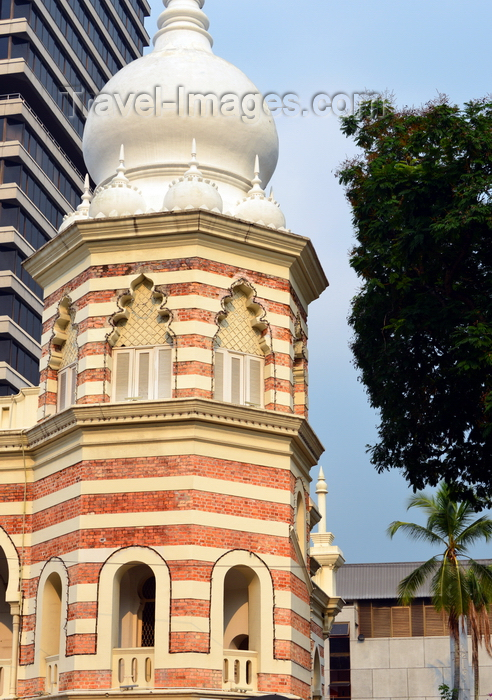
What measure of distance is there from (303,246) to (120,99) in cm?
549

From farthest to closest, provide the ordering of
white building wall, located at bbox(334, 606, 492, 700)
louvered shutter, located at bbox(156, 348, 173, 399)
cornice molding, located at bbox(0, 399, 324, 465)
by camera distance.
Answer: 1. white building wall, located at bbox(334, 606, 492, 700)
2. louvered shutter, located at bbox(156, 348, 173, 399)
3. cornice molding, located at bbox(0, 399, 324, 465)

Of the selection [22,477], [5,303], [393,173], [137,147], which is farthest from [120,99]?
[5,303]

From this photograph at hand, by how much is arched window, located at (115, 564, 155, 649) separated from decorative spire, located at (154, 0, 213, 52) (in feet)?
40.1

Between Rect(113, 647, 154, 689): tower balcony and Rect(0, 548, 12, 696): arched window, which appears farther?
Rect(0, 548, 12, 696): arched window

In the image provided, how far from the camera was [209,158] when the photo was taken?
23.7m

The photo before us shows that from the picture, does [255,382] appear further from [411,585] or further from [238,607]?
[411,585]

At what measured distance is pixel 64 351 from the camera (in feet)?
74.5

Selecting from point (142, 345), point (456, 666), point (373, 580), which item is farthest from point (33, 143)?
point (142, 345)

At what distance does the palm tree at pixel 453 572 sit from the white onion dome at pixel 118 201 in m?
20.8

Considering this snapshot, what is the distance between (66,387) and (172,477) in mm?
3654

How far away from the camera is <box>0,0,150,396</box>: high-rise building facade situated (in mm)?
59969

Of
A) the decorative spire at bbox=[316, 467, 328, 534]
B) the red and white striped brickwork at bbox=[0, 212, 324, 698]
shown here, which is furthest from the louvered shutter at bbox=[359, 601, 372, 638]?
the red and white striped brickwork at bbox=[0, 212, 324, 698]

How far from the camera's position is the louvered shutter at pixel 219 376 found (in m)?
21.1

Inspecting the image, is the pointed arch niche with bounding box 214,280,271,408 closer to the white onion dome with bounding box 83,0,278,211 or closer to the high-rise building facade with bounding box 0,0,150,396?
the white onion dome with bounding box 83,0,278,211
